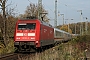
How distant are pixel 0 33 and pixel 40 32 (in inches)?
489

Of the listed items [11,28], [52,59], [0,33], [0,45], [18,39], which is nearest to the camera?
[52,59]

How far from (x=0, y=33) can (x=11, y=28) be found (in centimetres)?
272

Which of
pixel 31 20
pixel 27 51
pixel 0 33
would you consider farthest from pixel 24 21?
pixel 0 33

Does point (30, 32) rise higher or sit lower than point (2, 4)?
lower

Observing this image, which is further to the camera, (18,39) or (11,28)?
(11,28)

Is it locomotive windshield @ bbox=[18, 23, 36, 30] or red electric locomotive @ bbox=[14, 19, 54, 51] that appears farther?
locomotive windshield @ bbox=[18, 23, 36, 30]

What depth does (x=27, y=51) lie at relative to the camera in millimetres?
21391

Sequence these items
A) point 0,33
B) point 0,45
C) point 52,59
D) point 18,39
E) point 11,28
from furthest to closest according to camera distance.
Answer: point 11,28 < point 0,33 < point 0,45 < point 18,39 < point 52,59

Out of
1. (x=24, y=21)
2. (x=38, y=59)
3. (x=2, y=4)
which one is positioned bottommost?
(x=38, y=59)

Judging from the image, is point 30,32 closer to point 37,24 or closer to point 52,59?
point 37,24

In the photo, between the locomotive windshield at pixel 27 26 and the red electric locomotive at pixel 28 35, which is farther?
the locomotive windshield at pixel 27 26

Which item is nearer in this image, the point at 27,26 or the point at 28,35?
the point at 28,35

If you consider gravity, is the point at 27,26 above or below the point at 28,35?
above

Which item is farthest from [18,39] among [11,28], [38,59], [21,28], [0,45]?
[11,28]
